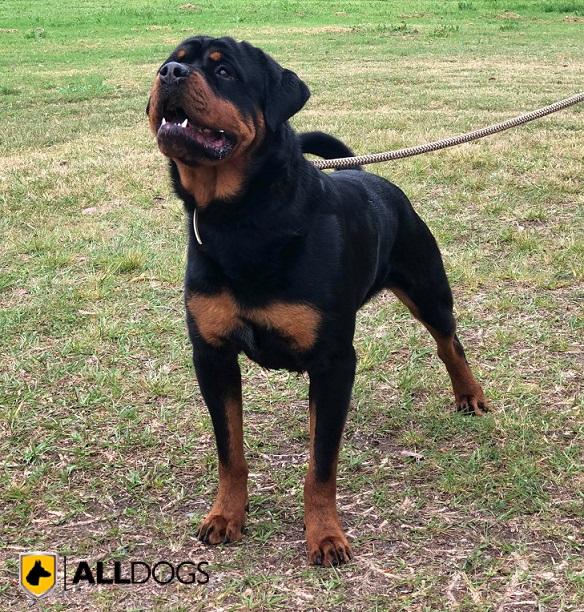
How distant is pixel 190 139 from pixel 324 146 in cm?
140

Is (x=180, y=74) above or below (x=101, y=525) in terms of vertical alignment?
above

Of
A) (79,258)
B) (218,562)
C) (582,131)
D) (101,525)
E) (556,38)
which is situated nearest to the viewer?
(218,562)

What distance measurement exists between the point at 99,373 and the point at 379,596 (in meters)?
2.14

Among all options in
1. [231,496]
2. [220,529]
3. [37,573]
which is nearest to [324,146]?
[231,496]

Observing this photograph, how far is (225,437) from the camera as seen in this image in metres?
3.04

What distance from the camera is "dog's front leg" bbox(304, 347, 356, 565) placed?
9.42 feet

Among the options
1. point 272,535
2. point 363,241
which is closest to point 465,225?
point 363,241

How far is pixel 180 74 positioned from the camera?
2.70 m

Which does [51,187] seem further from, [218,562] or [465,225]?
[218,562]

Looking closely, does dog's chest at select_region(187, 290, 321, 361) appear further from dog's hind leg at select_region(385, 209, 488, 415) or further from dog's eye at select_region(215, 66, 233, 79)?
dog's hind leg at select_region(385, 209, 488, 415)

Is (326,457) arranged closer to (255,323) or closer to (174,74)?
(255,323)

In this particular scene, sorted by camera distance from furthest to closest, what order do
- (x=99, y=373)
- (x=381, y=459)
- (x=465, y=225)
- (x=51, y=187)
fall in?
1. (x=51, y=187)
2. (x=465, y=225)
3. (x=99, y=373)
4. (x=381, y=459)

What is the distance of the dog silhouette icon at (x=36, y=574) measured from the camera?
283 centimetres

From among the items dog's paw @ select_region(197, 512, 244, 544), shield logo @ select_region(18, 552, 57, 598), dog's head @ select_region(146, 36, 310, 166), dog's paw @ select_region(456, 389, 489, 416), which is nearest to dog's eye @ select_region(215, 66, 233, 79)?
dog's head @ select_region(146, 36, 310, 166)
